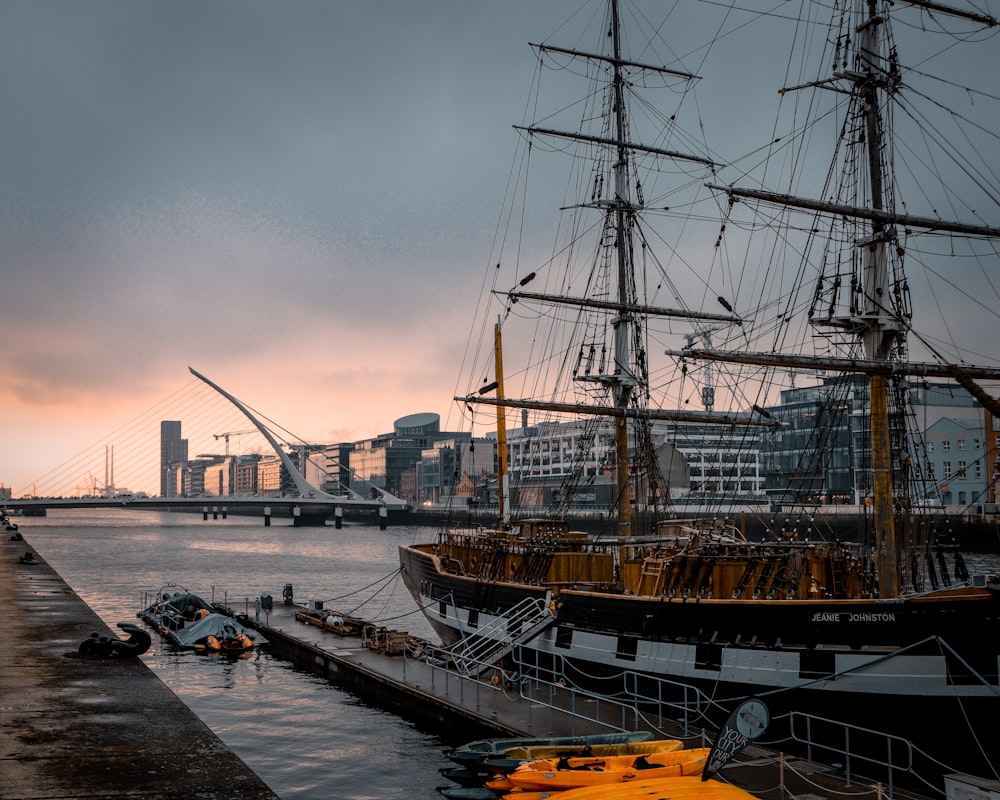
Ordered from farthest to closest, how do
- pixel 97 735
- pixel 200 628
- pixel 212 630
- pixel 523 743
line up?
pixel 200 628 → pixel 212 630 → pixel 97 735 → pixel 523 743

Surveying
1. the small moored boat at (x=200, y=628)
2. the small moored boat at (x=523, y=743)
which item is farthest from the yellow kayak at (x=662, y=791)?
the small moored boat at (x=200, y=628)

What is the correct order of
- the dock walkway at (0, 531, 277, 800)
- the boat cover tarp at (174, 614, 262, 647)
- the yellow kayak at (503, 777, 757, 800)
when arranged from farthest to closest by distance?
1. the boat cover tarp at (174, 614, 262, 647)
2. the dock walkway at (0, 531, 277, 800)
3. the yellow kayak at (503, 777, 757, 800)

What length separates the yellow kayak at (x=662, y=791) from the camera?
1530 cm

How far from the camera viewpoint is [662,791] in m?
15.5

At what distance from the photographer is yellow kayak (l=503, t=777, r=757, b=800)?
15297 millimetres

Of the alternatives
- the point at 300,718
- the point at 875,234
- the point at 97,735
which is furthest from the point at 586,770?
the point at 875,234

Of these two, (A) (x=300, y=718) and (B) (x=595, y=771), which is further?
(A) (x=300, y=718)

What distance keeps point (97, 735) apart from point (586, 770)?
12.1 metres

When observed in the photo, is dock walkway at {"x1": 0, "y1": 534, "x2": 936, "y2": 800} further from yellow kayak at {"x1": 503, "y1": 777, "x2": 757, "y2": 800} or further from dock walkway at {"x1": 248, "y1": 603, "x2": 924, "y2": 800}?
yellow kayak at {"x1": 503, "y1": 777, "x2": 757, "y2": 800}

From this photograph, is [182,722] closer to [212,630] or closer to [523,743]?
[523,743]

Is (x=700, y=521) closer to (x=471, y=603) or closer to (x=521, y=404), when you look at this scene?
Result: (x=471, y=603)

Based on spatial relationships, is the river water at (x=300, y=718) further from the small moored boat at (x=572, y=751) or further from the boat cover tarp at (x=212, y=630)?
the small moored boat at (x=572, y=751)

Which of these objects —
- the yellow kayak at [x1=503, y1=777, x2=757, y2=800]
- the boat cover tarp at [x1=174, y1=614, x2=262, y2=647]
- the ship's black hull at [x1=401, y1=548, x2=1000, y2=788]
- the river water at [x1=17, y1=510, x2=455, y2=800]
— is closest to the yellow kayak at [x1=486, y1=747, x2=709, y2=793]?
the yellow kayak at [x1=503, y1=777, x2=757, y2=800]

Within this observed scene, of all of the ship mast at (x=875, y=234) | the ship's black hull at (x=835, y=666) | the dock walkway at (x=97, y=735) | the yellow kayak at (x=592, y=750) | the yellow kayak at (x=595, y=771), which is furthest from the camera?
the ship mast at (x=875, y=234)
